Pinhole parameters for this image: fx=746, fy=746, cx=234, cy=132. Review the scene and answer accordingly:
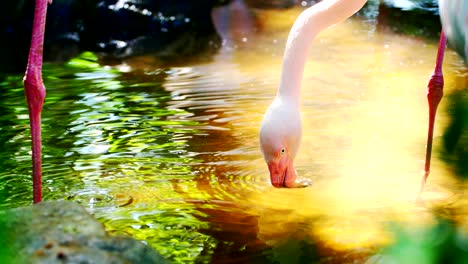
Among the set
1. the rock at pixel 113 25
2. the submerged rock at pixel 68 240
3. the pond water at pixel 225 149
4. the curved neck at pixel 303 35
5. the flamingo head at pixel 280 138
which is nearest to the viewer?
the submerged rock at pixel 68 240

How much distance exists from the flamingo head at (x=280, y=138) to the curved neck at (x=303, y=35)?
126 mm

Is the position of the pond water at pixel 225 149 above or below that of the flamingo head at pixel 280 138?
below

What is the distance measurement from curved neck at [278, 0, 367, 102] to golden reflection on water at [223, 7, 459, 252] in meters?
0.55

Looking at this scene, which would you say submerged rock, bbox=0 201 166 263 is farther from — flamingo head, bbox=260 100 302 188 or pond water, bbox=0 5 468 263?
flamingo head, bbox=260 100 302 188

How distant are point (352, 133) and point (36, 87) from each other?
2.05m

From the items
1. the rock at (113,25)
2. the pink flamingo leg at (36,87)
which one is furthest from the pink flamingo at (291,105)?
the rock at (113,25)

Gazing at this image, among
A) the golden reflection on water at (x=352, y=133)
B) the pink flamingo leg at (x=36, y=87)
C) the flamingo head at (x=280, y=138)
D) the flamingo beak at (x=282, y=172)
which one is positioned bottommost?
the golden reflection on water at (x=352, y=133)

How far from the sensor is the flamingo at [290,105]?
140 inches

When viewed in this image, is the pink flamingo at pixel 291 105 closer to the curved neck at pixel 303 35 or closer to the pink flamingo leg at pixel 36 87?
the curved neck at pixel 303 35

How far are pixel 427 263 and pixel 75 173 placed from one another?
352 cm

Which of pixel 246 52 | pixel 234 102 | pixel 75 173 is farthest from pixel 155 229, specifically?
pixel 246 52

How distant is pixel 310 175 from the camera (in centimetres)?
402

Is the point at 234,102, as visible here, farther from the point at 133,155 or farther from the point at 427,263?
the point at 427,263

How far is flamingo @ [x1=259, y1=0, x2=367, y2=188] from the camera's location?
11.7ft
